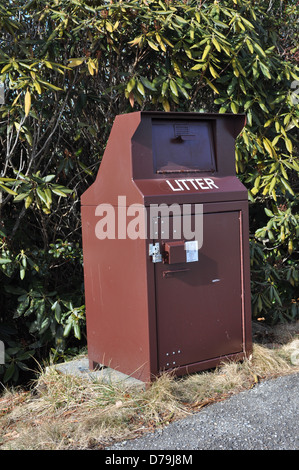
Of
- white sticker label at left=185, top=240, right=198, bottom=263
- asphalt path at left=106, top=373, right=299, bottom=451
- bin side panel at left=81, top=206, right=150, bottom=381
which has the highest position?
white sticker label at left=185, top=240, right=198, bottom=263

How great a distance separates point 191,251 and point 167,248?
8.4 inches

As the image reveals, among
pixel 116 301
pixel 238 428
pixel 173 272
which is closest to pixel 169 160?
pixel 173 272

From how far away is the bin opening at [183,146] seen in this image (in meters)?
3.77

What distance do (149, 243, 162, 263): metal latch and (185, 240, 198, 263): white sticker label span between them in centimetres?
21

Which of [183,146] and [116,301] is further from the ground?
[183,146]

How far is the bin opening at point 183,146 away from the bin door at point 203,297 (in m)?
0.39

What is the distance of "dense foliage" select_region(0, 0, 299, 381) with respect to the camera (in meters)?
4.40

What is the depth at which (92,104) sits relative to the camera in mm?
5207

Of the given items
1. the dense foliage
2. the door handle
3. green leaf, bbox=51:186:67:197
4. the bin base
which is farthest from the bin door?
the dense foliage

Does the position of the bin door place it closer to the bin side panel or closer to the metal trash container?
the metal trash container

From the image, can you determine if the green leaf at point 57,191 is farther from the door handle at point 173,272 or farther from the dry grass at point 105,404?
the dry grass at point 105,404

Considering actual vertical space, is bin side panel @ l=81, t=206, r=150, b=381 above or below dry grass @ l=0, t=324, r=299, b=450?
above

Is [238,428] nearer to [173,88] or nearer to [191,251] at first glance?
[191,251]

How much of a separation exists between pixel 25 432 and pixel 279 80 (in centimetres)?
395
